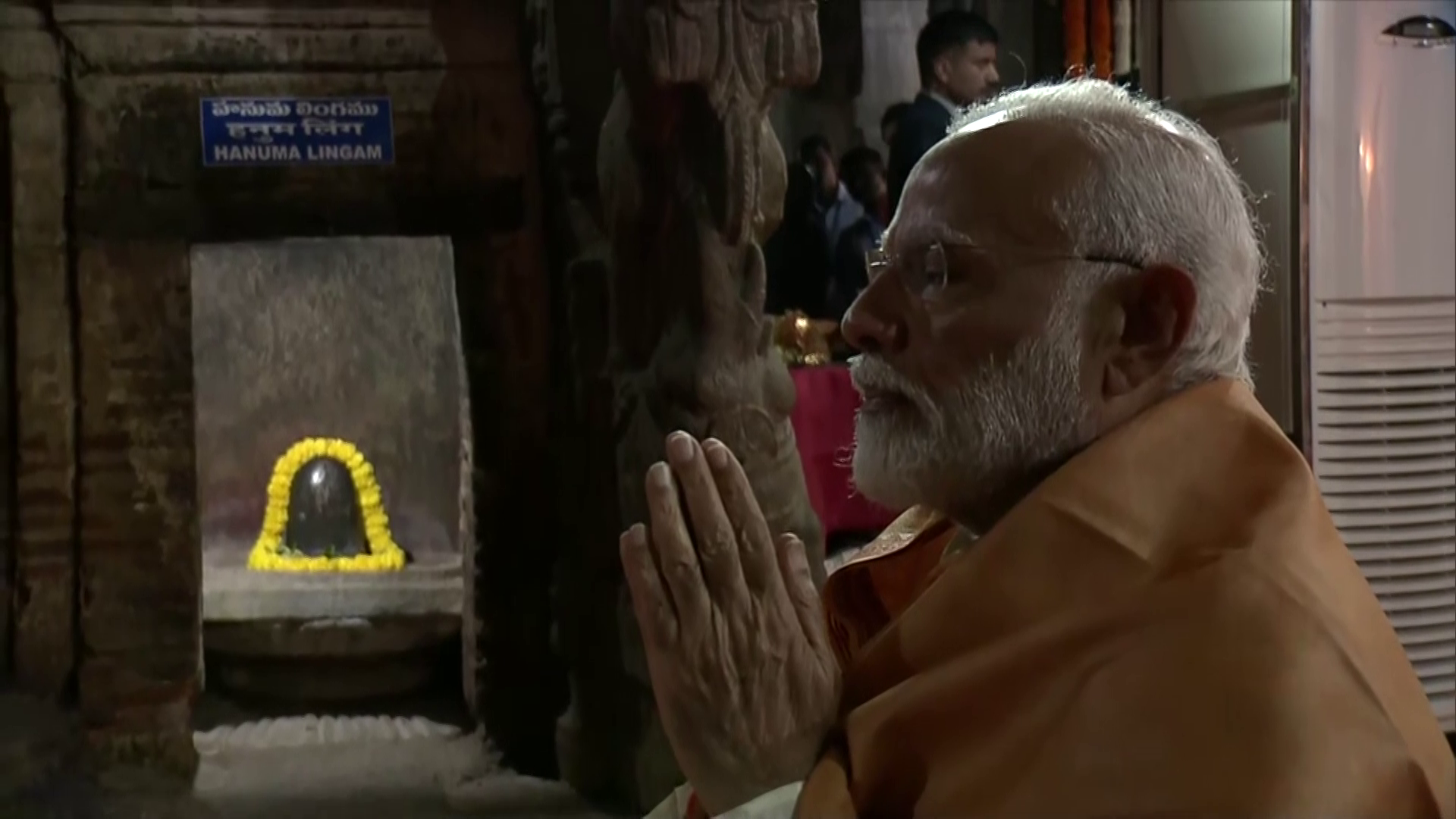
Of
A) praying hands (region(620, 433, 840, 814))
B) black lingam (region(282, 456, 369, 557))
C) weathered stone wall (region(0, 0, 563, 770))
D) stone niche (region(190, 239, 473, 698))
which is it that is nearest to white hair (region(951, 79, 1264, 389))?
praying hands (region(620, 433, 840, 814))

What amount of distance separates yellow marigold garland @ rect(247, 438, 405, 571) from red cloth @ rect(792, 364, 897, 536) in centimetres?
261

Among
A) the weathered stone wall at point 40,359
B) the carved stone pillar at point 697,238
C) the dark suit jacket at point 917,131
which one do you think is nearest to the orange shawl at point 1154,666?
the carved stone pillar at point 697,238

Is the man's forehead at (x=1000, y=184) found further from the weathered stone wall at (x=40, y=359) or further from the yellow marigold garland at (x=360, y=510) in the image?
the yellow marigold garland at (x=360, y=510)

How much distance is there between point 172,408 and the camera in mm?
3727

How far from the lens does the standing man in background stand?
12.0ft

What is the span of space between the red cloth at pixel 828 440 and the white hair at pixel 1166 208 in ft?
7.60

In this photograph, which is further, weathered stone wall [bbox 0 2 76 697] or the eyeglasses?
weathered stone wall [bbox 0 2 76 697]

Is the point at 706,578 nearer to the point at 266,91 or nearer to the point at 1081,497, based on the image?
the point at 1081,497

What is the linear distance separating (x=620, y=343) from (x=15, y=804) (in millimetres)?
1793

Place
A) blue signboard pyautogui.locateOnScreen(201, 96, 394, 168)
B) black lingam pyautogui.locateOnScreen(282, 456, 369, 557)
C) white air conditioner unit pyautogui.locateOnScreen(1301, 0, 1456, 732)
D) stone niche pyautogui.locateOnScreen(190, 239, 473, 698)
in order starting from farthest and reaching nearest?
stone niche pyautogui.locateOnScreen(190, 239, 473, 698) → black lingam pyautogui.locateOnScreen(282, 456, 369, 557) → blue signboard pyautogui.locateOnScreen(201, 96, 394, 168) → white air conditioner unit pyautogui.locateOnScreen(1301, 0, 1456, 732)

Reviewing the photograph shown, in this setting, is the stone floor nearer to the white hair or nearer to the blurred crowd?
the blurred crowd

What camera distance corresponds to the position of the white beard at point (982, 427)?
3.30 feet

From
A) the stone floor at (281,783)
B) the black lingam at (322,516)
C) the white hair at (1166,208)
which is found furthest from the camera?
the black lingam at (322,516)

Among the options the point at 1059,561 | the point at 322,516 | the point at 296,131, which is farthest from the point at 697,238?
the point at 322,516
